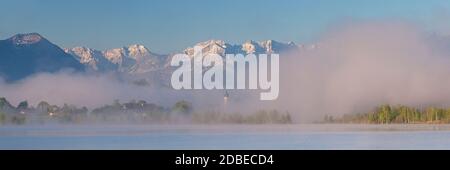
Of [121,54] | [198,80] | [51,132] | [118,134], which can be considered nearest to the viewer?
[198,80]

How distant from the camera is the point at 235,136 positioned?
4566 millimetres

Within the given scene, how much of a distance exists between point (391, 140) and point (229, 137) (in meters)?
1.04

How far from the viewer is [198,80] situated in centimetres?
390

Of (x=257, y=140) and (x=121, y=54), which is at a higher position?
(x=121, y=54)

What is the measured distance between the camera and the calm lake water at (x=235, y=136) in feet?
14.0

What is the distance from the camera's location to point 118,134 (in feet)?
18.6

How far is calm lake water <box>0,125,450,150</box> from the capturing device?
4262 mm

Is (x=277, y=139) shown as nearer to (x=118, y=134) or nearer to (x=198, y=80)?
(x=198, y=80)
